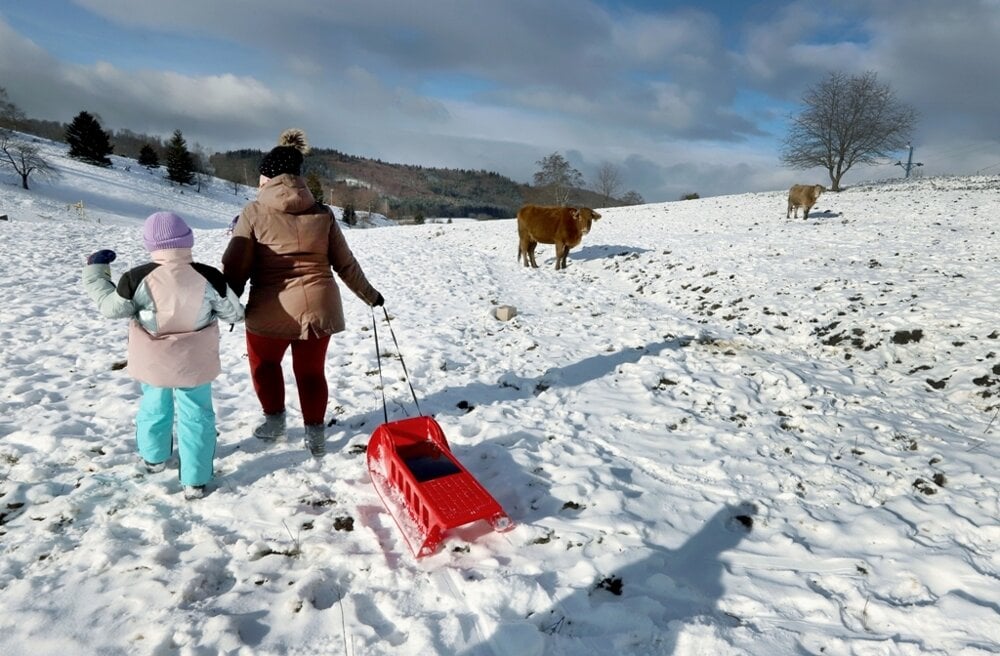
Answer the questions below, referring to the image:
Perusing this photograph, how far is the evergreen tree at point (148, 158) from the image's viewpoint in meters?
63.3

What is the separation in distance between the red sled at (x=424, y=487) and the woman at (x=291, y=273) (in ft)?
2.49

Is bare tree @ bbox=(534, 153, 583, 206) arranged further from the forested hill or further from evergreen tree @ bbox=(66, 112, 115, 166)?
the forested hill

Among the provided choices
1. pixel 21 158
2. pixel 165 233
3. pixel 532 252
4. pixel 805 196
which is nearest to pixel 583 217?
pixel 532 252

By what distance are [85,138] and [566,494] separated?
71.3 m

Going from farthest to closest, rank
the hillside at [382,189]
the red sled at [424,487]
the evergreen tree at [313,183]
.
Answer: the hillside at [382,189]
the evergreen tree at [313,183]
the red sled at [424,487]

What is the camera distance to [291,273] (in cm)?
368

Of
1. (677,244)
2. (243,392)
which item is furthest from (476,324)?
(677,244)

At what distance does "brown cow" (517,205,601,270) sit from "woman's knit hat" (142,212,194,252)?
12156 mm

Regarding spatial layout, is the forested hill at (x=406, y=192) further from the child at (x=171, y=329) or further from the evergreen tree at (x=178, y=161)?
the child at (x=171, y=329)

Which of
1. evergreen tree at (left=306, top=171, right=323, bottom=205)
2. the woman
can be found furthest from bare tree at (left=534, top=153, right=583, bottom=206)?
the woman

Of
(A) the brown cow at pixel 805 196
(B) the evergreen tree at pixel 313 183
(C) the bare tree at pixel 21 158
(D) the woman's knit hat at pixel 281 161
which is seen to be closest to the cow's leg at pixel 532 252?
(B) the evergreen tree at pixel 313 183

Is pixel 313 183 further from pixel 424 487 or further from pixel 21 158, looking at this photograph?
pixel 424 487

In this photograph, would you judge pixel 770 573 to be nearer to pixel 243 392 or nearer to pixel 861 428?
pixel 861 428

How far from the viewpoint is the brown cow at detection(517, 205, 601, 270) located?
14445mm
